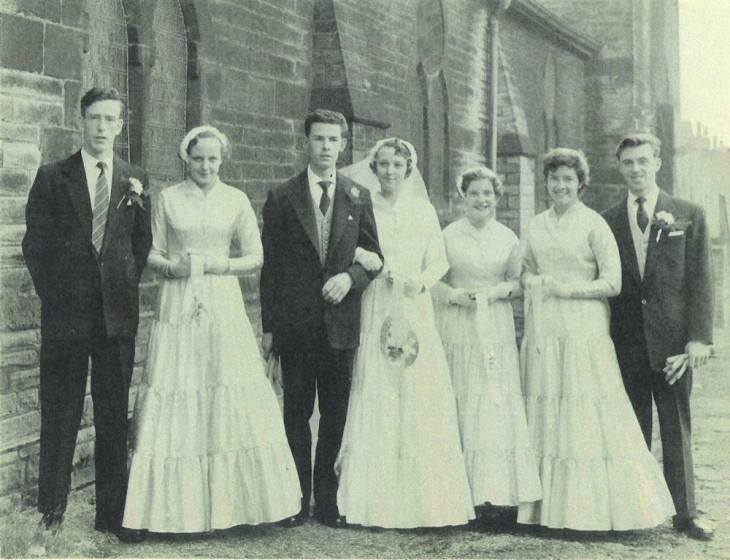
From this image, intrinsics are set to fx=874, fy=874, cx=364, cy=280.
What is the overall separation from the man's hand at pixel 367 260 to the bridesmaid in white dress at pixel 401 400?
0.14 meters

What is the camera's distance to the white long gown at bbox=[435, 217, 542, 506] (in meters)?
4.73

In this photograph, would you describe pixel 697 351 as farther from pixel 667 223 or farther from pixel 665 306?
pixel 667 223

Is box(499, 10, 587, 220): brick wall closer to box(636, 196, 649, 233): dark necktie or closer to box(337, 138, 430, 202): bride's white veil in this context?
box(337, 138, 430, 202): bride's white veil

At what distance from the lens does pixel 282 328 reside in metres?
4.78

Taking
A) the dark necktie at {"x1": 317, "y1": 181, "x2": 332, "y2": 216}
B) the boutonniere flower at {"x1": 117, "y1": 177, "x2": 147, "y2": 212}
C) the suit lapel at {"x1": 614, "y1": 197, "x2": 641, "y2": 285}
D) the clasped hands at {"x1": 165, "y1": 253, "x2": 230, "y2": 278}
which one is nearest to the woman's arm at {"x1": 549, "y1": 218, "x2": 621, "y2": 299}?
the suit lapel at {"x1": 614, "y1": 197, "x2": 641, "y2": 285}

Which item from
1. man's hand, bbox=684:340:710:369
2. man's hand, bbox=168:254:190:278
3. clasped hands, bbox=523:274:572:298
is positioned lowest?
man's hand, bbox=684:340:710:369

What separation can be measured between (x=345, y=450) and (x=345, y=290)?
0.88m

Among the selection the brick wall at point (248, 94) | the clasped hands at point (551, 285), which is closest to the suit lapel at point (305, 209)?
the clasped hands at point (551, 285)

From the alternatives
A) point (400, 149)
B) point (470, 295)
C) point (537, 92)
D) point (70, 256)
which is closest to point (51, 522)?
point (70, 256)

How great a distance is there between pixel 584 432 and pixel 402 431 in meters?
0.98

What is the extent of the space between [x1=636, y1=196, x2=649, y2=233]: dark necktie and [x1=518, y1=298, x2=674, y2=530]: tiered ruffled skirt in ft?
1.63

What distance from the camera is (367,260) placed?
4.73 m

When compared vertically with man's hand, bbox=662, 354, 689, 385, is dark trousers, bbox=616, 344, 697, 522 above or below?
below

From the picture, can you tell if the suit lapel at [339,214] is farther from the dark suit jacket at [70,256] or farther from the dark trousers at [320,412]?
the dark suit jacket at [70,256]
